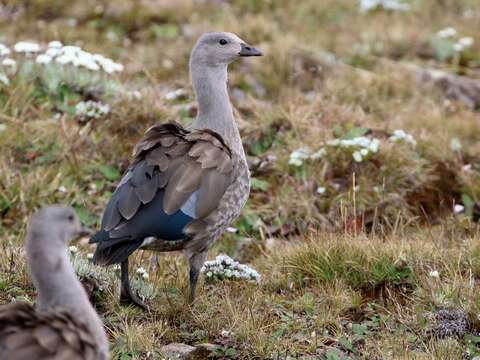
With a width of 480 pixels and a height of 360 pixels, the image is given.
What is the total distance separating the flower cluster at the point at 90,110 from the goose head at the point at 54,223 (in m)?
3.68

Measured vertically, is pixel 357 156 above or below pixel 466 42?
above

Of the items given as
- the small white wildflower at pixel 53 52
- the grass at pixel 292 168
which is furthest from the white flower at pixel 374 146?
the small white wildflower at pixel 53 52

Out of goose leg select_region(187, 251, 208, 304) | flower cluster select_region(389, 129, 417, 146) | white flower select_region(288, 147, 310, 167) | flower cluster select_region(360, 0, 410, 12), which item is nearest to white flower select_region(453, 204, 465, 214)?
flower cluster select_region(389, 129, 417, 146)

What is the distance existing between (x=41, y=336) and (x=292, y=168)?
164 inches

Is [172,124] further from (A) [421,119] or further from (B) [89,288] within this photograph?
(A) [421,119]

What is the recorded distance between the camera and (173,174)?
16.0ft

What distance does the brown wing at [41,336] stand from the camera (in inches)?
125

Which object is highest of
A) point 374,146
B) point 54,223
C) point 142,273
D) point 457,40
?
point 54,223

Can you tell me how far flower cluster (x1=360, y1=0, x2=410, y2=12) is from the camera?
1145 centimetres

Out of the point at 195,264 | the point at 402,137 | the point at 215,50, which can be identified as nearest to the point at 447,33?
the point at 402,137

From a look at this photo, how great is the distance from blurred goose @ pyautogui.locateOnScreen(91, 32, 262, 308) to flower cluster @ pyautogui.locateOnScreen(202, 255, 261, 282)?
1.17 feet

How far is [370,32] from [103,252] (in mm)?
6566

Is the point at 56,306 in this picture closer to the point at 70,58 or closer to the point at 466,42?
the point at 70,58

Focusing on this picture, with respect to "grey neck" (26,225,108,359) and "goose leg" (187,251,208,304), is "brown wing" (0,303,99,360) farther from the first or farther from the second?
"goose leg" (187,251,208,304)
